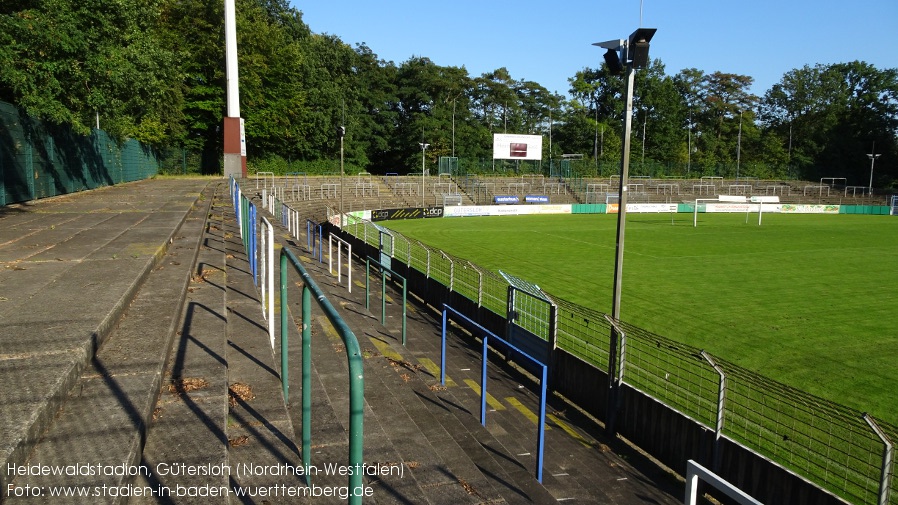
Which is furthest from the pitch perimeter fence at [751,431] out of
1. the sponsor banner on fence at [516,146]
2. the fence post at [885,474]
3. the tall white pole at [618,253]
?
the sponsor banner on fence at [516,146]

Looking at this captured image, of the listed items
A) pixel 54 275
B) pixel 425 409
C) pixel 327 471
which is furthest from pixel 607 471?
pixel 54 275

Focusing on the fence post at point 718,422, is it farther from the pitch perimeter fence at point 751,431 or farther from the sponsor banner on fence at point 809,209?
the sponsor banner on fence at point 809,209

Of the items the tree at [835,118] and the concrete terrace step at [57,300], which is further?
the tree at [835,118]

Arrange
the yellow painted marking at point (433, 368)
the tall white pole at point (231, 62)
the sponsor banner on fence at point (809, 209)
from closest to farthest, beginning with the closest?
the yellow painted marking at point (433, 368) → the tall white pole at point (231, 62) → the sponsor banner on fence at point (809, 209)

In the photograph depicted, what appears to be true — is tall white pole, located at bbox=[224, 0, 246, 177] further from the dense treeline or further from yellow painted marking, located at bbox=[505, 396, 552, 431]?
yellow painted marking, located at bbox=[505, 396, 552, 431]

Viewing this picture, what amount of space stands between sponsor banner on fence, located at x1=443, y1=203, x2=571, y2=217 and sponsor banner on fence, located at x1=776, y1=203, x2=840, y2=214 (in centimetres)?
2331

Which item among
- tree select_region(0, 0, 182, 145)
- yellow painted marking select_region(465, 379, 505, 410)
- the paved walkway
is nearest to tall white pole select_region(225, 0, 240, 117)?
tree select_region(0, 0, 182, 145)

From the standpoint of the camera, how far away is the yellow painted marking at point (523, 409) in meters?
8.74

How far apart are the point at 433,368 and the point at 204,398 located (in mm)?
6528

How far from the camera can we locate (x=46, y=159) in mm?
16906

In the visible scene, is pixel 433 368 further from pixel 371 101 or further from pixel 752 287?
pixel 371 101

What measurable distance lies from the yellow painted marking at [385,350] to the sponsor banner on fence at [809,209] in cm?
6333

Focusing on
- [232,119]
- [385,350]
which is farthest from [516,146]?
[385,350]

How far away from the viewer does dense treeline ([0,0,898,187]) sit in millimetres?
15414
